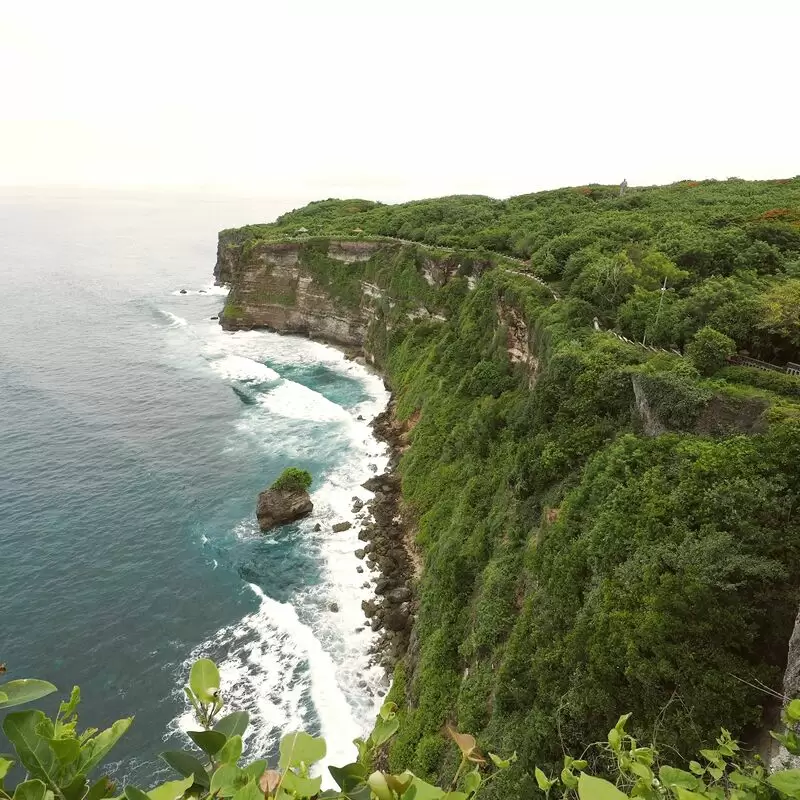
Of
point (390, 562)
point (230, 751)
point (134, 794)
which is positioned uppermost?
point (134, 794)

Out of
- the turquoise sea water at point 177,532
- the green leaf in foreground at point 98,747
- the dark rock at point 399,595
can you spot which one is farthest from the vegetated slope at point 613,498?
the green leaf in foreground at point 98,747

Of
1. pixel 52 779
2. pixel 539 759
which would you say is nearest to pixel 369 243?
pixel 539 759

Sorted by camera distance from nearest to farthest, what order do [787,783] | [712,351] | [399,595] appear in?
1. [787,783]
2. [712,351]
3. [399,595]

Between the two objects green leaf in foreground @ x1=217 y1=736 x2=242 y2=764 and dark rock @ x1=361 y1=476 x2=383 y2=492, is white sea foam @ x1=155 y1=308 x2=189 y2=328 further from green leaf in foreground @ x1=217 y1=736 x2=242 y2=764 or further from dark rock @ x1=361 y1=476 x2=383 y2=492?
green leaf in foreground @ x1=217 y1=736 x2=242 y2=764

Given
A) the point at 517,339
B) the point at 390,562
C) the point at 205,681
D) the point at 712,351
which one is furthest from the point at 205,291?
the point at 205,681

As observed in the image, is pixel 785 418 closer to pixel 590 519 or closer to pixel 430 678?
pixel 590 519

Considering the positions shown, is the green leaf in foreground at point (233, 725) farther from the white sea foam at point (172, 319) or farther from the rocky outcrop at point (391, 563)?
the white sea foam at point (172, 319)

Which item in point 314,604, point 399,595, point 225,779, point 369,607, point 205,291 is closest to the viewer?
point 225,779

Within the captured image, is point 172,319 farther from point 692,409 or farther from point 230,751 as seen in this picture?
point 230,751
